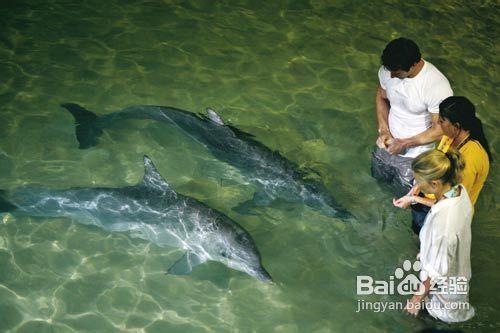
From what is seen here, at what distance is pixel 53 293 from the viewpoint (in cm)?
585

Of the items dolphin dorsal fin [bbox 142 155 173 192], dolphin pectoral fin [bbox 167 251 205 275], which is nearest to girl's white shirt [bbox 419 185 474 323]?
dolphin pectoral fin [bbox 167 251 205 275]

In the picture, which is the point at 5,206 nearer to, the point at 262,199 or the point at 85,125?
the point at 85,125

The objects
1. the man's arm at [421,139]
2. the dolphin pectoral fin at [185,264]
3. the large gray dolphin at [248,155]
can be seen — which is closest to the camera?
the man's arm at [421,139]

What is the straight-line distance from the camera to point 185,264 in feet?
20.2

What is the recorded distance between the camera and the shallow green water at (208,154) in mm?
5902

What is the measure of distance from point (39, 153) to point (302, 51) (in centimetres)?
579

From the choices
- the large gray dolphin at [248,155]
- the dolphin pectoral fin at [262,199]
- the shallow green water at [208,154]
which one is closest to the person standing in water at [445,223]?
the shallow green water at [208,154]

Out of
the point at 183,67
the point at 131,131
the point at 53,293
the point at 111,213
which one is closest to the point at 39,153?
the point at 131,131

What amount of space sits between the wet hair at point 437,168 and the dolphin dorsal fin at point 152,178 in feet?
10.7

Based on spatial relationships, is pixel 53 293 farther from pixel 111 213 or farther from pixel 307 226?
pixel 307 226

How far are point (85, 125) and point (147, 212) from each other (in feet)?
8.18

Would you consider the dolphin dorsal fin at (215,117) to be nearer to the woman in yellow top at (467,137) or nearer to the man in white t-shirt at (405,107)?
the man in white t-shirt at (405,107)

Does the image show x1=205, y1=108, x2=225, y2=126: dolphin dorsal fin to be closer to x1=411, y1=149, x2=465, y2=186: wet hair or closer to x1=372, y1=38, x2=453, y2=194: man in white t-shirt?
x1=372, y1=38, x2=453, y2=194: man in white t-shirt

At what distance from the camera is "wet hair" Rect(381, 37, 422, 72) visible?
558cm
